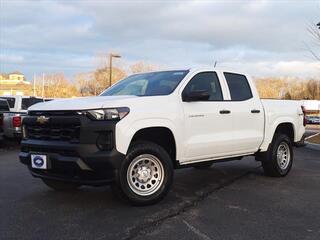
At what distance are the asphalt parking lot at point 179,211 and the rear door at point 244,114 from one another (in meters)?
0.73

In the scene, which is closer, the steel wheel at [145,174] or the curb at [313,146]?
the steel wheel at [145,174]

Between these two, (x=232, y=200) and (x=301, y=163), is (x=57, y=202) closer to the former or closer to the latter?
(x=232, y=200)

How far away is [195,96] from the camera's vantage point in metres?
6.90

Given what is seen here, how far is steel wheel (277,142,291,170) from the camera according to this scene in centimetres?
926

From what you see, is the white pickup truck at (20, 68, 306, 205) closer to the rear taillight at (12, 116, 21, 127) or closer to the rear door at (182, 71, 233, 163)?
the rear door at (182, 71, 233, 163)

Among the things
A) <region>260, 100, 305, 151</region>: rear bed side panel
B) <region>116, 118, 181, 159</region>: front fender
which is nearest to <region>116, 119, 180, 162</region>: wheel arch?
<region>116, 118, 181, 159</region>: front fender

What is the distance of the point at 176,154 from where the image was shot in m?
6.90

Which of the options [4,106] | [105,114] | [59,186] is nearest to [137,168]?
[105,114]

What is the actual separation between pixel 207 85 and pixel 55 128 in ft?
8.64

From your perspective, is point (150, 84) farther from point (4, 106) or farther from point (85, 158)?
point (4, 106)

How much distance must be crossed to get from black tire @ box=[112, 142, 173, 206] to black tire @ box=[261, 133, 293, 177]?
2.98 m

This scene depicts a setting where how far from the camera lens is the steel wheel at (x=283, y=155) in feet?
30.4

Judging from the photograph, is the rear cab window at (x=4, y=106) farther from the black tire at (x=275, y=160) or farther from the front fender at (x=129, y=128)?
the front fender at (x=129, y=128)

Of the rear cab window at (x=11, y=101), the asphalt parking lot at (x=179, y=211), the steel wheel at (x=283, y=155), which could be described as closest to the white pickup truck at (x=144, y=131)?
the asphalt parking lot at (x=179, y=211)
